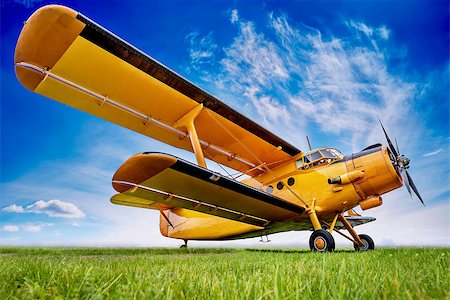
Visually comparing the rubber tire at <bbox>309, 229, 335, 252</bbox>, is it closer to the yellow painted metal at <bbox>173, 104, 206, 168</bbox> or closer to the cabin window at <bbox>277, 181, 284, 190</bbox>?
the cabin window at <bbox>277, 181, 284, 190</bbox>

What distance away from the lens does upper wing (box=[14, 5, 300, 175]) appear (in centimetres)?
416

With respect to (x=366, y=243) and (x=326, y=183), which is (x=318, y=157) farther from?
(x=366, y=243)

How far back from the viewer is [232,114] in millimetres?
6551

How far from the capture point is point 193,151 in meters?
6.82

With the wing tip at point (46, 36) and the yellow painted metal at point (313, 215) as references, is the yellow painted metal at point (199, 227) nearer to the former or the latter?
the yellow painted metal at point (313, 215)

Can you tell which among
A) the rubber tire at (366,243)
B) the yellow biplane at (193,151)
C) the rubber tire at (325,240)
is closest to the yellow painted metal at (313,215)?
the yellow biplane at (193,151)

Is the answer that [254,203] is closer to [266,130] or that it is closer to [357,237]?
[266,130]

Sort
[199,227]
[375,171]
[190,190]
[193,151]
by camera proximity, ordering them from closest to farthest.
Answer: [190,190] < [375,171] < [193,151] < [199,227]

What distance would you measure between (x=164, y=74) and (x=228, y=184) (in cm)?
249

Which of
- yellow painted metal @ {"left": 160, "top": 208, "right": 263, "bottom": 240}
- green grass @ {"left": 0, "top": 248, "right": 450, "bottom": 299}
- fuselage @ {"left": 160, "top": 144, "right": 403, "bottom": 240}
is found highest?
fuselage @ {"left": 160, "top": 144, "right": 403, "bottom": 240}

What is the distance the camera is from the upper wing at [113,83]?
4.16m

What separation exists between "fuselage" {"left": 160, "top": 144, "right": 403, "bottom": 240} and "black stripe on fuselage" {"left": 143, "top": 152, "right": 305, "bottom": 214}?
67 cm

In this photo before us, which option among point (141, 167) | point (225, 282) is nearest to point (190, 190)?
point (141, 167)

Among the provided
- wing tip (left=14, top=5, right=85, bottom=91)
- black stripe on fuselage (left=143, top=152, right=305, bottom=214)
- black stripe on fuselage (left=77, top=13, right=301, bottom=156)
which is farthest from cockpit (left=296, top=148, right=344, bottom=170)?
wing tip (left=14, top=5, right=85, bottom=91)
